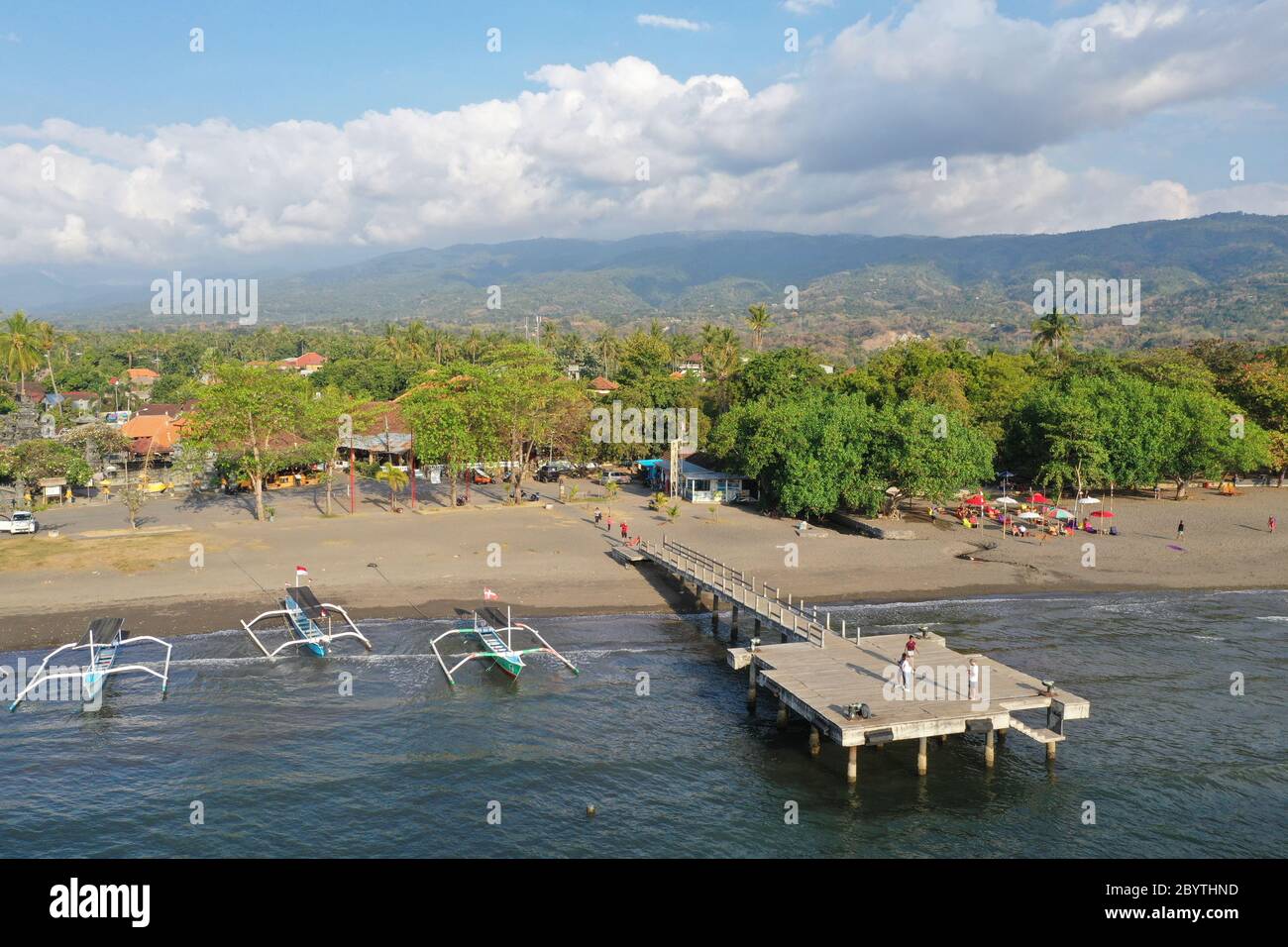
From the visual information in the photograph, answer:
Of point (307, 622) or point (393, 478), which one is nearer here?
point (307, 622)

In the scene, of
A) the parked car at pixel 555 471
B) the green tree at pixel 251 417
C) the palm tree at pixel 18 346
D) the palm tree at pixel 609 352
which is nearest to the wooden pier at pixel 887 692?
the green tree at pixel 251 417

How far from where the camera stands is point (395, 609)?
37.6 meters

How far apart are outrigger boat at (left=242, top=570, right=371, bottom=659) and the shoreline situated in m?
1.13

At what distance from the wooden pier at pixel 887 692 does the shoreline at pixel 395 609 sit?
8.37 m

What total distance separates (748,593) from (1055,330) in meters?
75.4

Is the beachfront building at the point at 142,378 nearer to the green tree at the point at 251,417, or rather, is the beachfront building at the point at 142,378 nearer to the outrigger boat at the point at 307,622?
the green tree at the point at 251,417

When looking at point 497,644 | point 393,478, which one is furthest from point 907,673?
point 393,478

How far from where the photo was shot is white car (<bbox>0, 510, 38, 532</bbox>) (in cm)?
4834

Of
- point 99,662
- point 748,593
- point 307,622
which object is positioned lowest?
point 99,662

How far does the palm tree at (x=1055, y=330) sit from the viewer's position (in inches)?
3696

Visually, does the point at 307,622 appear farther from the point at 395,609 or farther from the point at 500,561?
the point at 500,561
